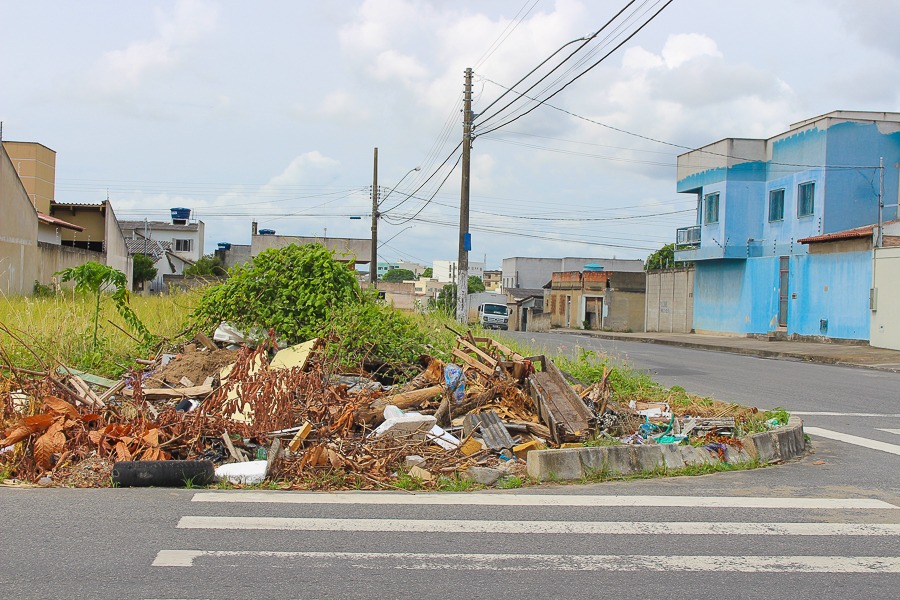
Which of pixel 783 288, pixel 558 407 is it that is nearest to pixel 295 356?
pixel 558 407

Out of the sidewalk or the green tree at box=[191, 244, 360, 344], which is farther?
the sidewalk

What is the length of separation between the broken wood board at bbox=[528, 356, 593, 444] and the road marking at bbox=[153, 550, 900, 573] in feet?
11.2

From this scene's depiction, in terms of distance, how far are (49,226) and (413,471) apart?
3483 centimetres

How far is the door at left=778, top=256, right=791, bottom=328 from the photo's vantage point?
34875 millimetres

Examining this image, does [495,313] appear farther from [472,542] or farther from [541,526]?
[472,542]

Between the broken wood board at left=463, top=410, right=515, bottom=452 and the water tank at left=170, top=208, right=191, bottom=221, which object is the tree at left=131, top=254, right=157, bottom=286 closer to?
the water tank at left=170, top=208, right=191, bottom=221

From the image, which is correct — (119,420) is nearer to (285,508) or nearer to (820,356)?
(285,508)

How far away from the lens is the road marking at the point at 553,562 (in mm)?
5062

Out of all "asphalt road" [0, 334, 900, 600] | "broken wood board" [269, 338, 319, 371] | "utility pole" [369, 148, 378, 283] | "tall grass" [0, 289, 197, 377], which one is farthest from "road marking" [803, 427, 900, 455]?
"utility pole" [369, 148, 378, 283]

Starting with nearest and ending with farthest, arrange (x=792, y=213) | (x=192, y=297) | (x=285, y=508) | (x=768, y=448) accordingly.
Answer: (x=285, y=508) → (x=768, y=448) → (x=192, y=297) → (x=792, y=213)

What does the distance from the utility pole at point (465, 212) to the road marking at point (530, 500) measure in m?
15.6

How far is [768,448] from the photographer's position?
29.4 ft

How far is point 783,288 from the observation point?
1383 inches

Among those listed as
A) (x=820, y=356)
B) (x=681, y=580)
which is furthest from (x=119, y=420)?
(x=820, y=356)
